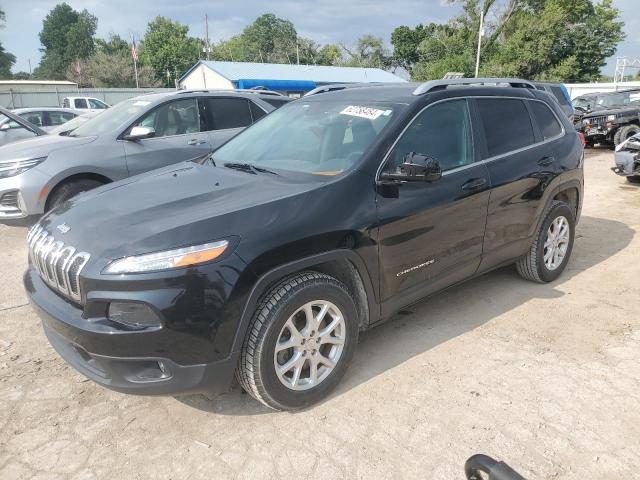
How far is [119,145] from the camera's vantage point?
5859 mm

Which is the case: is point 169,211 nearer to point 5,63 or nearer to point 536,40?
point 536,40

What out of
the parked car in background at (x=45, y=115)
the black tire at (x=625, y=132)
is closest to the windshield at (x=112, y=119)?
the parked car in background at (x=45, y=115)

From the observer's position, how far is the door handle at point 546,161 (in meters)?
4.17

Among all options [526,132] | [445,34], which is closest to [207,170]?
[526,132]

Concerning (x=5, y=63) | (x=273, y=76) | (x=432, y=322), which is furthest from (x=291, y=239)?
(x=5, y=63)

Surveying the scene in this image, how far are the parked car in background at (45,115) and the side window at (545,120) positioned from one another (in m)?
11.7

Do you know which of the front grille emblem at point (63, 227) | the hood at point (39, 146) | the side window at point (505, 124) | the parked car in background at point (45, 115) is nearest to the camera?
the front grille emblem at point (63, 227)

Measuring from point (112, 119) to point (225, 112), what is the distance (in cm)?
144

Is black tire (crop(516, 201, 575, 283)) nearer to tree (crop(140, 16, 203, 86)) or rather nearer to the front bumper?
the front bumper

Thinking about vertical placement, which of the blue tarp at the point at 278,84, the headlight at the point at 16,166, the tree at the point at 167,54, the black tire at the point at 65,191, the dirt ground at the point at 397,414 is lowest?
A: the dirt ground at the point at 397,414

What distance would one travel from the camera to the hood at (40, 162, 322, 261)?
7.83 feet

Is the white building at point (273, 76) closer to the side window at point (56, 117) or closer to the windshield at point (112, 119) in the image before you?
the side window at point (56, 117)

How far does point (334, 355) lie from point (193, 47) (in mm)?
76999

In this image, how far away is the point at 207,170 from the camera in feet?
11.2
